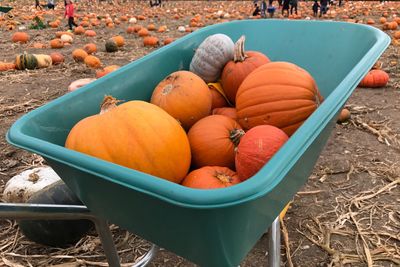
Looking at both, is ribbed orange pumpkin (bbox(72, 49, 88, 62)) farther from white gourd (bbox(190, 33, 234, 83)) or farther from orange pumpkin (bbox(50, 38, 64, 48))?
white gourd (bbox(190, 33, 234, 83))

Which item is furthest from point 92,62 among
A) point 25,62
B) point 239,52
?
point 239,52

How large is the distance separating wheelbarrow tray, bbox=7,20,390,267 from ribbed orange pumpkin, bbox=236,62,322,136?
5.6 inches

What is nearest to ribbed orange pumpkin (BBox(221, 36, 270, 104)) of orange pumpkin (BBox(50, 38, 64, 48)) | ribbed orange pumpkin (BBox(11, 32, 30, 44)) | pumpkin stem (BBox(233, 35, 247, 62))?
pumpkin stem (BBox(233, 35, 247, 62))

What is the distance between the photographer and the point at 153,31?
9086 mm

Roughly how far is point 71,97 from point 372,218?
1959 millimetres

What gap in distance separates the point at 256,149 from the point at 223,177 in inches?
5.9

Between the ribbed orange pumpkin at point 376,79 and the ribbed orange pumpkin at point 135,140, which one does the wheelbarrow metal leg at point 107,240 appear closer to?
the ribbed orange pumpkin at point 135,140

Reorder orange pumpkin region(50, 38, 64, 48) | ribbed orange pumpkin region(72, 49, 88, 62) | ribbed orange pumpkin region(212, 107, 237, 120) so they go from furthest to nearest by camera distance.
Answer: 1. orange pumpkin region(50, 38, 64, 48)
2. ribbed orange pumpkin region(72, 49, 88, 62)
3. ribbed orange pumpkin region(212, 107, 237, 120)

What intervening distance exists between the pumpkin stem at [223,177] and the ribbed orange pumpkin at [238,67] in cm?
68

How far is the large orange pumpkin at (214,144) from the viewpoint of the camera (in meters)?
1.38

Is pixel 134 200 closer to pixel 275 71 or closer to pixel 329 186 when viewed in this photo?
pixel 275 71

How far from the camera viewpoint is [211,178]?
1.20m

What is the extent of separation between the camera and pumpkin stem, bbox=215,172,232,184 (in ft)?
3.97

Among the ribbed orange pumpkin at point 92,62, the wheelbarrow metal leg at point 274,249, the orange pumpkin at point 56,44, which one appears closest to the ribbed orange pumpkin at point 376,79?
the wheelbarrow metal leg at point 274,249
